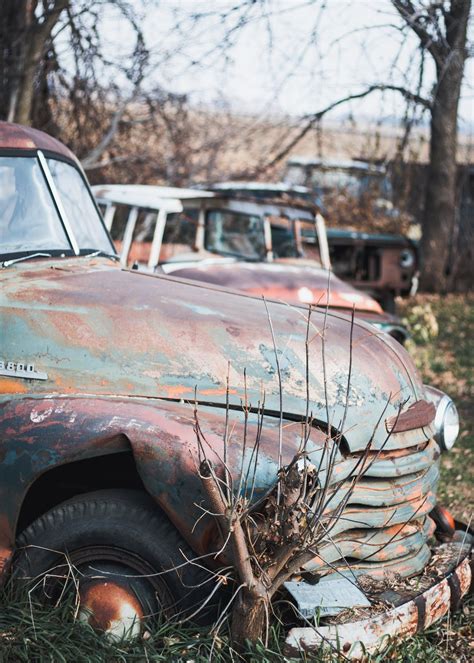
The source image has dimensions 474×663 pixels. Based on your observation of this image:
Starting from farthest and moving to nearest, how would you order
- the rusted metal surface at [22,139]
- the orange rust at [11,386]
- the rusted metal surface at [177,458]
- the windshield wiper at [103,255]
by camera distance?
the windshield wiper at [103,255]
the rusted metal surface at [22,139]
the orange rust at [11,386]
the rusted metal surface at [177,458]

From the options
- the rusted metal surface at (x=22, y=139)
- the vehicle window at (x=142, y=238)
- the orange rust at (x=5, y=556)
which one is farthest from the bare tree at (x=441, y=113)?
the orange rust at (x=5, y=556)

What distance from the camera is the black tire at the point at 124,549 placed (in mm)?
2957

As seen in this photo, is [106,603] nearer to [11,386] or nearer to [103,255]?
[11,386]

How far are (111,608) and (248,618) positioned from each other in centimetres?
51

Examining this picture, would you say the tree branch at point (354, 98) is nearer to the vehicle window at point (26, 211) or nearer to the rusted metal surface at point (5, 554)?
the vehicle window at point (26, 211)

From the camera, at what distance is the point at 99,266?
13.2ft

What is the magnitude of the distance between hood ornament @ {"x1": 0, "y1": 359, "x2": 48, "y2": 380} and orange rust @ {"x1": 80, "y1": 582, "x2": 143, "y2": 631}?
0.81 metres

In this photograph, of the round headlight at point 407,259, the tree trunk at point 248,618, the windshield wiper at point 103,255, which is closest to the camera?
the tree trunk at point 248,618

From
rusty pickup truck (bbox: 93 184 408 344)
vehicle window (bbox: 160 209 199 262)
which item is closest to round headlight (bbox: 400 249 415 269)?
rusty pickup truck (bbox: 93 184 408 344)

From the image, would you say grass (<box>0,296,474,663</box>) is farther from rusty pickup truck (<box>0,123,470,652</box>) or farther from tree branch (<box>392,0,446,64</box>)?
tree branch (<box>392,0,446,64</box>)

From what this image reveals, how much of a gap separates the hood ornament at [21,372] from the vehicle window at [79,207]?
996mm

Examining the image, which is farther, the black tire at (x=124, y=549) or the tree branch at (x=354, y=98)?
the tree branch at (x=354, y=98)

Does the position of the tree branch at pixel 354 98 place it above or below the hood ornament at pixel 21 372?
above

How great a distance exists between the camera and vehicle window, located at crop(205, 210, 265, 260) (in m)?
8.02
